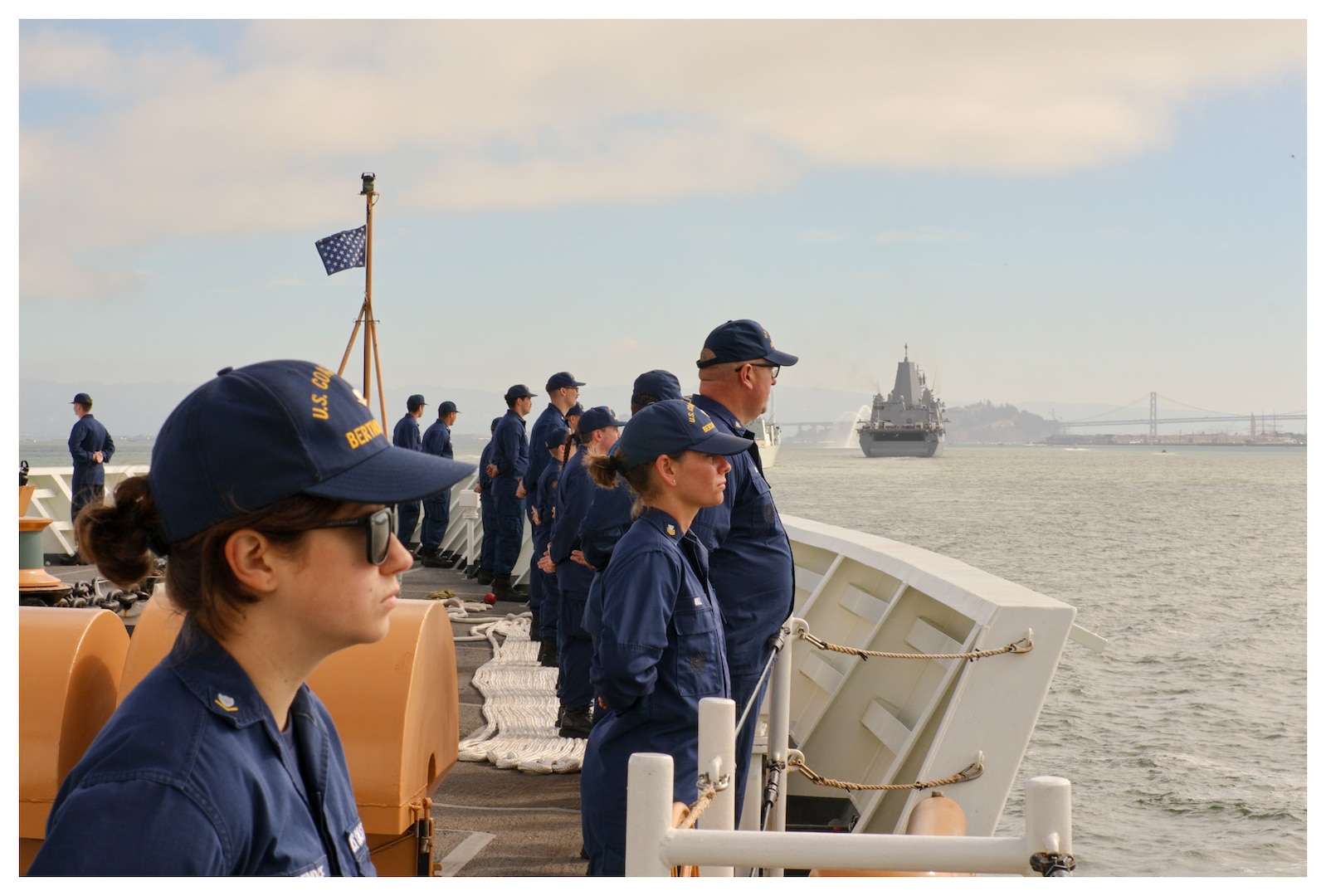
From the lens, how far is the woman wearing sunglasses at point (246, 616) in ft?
3.91

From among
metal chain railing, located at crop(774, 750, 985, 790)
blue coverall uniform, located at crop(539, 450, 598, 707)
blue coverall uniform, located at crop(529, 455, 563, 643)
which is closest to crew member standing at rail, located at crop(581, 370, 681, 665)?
blue coverall uniform, located at crop(539, 450, 598, 707)

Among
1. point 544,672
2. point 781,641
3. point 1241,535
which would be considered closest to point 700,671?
point 781,641

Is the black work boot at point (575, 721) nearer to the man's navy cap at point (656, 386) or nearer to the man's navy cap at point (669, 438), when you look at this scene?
the man's navy cap at point (656, 386)

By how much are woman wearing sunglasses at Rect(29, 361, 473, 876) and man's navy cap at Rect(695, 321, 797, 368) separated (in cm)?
308

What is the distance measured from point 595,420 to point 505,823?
2.40 m

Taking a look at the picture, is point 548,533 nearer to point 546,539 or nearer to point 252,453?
point 546,539

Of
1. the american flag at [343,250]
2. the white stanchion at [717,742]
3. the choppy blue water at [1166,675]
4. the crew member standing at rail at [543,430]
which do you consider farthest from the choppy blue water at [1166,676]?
the american flag at [343,250]

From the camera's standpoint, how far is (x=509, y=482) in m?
12.7

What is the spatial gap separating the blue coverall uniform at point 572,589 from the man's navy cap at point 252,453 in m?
5.08

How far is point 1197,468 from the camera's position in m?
163

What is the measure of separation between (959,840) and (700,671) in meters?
1.33

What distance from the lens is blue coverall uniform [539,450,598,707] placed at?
6547mm

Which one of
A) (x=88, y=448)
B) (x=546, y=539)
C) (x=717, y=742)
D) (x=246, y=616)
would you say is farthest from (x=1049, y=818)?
(x=88, y=448)

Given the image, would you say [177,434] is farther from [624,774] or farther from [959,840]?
[624,774]
